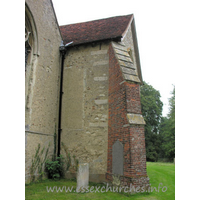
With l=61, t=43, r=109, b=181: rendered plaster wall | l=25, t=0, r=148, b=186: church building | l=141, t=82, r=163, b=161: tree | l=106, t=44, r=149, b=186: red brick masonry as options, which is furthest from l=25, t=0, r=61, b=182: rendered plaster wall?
l=141, t=82, r=163, b=161: tree

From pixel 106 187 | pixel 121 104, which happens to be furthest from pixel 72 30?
pixel 106 187

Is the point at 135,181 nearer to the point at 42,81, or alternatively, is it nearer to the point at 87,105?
the point at 87,105

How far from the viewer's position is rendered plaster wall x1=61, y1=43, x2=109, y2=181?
8.43m

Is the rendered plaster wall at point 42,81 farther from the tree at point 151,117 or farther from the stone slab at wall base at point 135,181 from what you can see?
the tree at point 151,117

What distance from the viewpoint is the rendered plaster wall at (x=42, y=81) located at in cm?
770

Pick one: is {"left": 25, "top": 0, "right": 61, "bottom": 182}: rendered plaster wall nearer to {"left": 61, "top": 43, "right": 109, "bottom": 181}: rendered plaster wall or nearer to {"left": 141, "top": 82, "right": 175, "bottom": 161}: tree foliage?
{"left": 61, "top": 43, "right": 109, "bottom": 181}: rendered plaster wall

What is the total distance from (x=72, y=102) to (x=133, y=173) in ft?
15.1

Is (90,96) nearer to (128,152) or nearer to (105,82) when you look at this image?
(105,82)

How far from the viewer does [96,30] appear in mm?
11055

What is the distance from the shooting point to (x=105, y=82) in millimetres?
9016

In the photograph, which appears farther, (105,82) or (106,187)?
(105,82)

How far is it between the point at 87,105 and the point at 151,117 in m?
22.0

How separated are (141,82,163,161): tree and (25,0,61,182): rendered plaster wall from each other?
20.2m

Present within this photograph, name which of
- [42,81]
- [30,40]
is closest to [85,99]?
[42,81]
